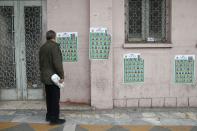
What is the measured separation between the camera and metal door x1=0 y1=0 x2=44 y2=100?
7.97m

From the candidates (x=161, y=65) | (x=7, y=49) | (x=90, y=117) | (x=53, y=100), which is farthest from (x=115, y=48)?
(x=7, y=49)

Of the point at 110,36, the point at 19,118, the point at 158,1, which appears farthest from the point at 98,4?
the point at 19,118

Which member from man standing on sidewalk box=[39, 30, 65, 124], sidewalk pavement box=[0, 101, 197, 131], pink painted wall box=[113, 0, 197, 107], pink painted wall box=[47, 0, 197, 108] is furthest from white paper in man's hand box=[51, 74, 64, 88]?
pink painted wall box=[113, 0, 197, 107]

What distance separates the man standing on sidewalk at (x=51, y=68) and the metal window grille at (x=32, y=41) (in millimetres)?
1495

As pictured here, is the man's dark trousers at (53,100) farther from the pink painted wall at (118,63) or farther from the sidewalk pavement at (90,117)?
the pink painted wall at (118,63)

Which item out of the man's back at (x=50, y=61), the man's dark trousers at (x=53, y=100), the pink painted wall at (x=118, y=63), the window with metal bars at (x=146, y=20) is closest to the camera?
the man's back at (x=50, y=61)

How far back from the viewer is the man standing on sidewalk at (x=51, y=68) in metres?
6.48

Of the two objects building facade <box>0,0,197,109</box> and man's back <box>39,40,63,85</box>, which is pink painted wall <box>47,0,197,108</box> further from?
man's back <box>39,40,63,85</box>

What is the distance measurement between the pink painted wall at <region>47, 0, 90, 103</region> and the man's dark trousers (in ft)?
3.73

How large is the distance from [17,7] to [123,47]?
2.71 m

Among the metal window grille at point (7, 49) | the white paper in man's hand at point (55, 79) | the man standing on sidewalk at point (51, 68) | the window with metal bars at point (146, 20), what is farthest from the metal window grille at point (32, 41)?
the window with metal bars at point (146, 20)

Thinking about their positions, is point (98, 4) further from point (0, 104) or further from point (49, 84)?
point (0, 104)

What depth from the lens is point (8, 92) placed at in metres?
8.16

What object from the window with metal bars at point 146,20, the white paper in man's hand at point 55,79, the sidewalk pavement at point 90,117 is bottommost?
the sidewalk pavement at point 90,117
